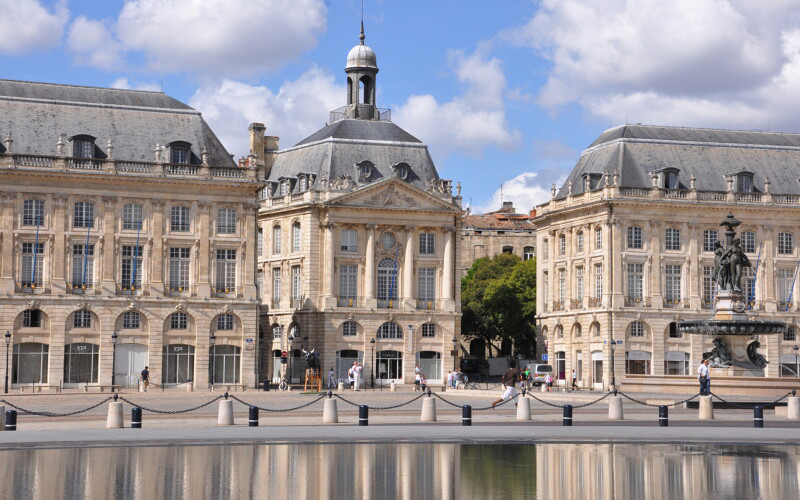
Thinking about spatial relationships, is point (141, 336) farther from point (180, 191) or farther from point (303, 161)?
point (303, 161)

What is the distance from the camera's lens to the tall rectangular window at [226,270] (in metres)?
86.8

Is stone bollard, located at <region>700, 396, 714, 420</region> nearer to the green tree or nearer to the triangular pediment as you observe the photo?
the triangular pediment

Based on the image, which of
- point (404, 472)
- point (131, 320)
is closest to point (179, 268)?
point (131, 320)

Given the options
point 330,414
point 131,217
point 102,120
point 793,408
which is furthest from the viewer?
point 102,120

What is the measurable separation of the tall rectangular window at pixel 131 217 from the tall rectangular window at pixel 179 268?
2546 millimetres

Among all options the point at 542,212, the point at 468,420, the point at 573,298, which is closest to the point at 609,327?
the point at 573,298

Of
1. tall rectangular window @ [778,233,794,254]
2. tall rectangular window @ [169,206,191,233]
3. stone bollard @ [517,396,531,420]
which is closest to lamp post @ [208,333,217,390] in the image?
tall rectangular window @ [169,206,191,233]

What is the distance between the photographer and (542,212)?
10631cm

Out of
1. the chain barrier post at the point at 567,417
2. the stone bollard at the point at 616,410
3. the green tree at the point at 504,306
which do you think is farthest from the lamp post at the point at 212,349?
the chain barrier post at the point at 567,417

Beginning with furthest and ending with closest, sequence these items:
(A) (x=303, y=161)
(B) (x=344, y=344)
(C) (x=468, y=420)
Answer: (A) (x=303, y=161) → (B) (x=344, y=344) → (C) (x=468, y=420)

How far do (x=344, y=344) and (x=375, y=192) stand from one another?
407 inches

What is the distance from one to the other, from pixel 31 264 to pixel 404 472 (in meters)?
58.8

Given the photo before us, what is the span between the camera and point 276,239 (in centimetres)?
10050

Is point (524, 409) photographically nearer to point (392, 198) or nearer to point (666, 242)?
point (392, 198)
